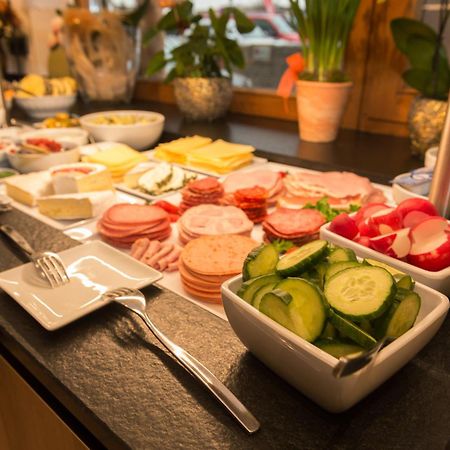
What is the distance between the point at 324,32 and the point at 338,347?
133 centimetres

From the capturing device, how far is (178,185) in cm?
132

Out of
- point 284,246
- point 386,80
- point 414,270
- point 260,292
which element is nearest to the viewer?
point 260,292

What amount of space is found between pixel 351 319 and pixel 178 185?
2.94 ft

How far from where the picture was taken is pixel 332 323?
0.51 metres

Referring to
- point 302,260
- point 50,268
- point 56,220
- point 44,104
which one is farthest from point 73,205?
point 44,104

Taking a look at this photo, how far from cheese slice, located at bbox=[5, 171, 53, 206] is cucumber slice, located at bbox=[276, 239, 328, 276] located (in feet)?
2.78

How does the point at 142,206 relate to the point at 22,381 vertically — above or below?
above

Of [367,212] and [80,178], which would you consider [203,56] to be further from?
[367,212]

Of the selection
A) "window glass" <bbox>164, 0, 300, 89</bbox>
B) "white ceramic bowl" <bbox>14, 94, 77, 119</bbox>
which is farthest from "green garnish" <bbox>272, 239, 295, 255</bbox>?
"white ceramic bowl" <bbox>14, 94, 77, 119</bbox>

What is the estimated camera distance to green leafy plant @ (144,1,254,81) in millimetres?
1861

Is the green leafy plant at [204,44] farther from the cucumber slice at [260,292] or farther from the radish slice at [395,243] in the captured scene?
the cucumber slice at [260,292]

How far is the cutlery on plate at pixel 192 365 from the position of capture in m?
0.52

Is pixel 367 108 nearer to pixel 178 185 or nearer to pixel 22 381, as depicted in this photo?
pixel 178 185

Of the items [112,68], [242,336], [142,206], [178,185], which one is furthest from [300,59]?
[242,336]
